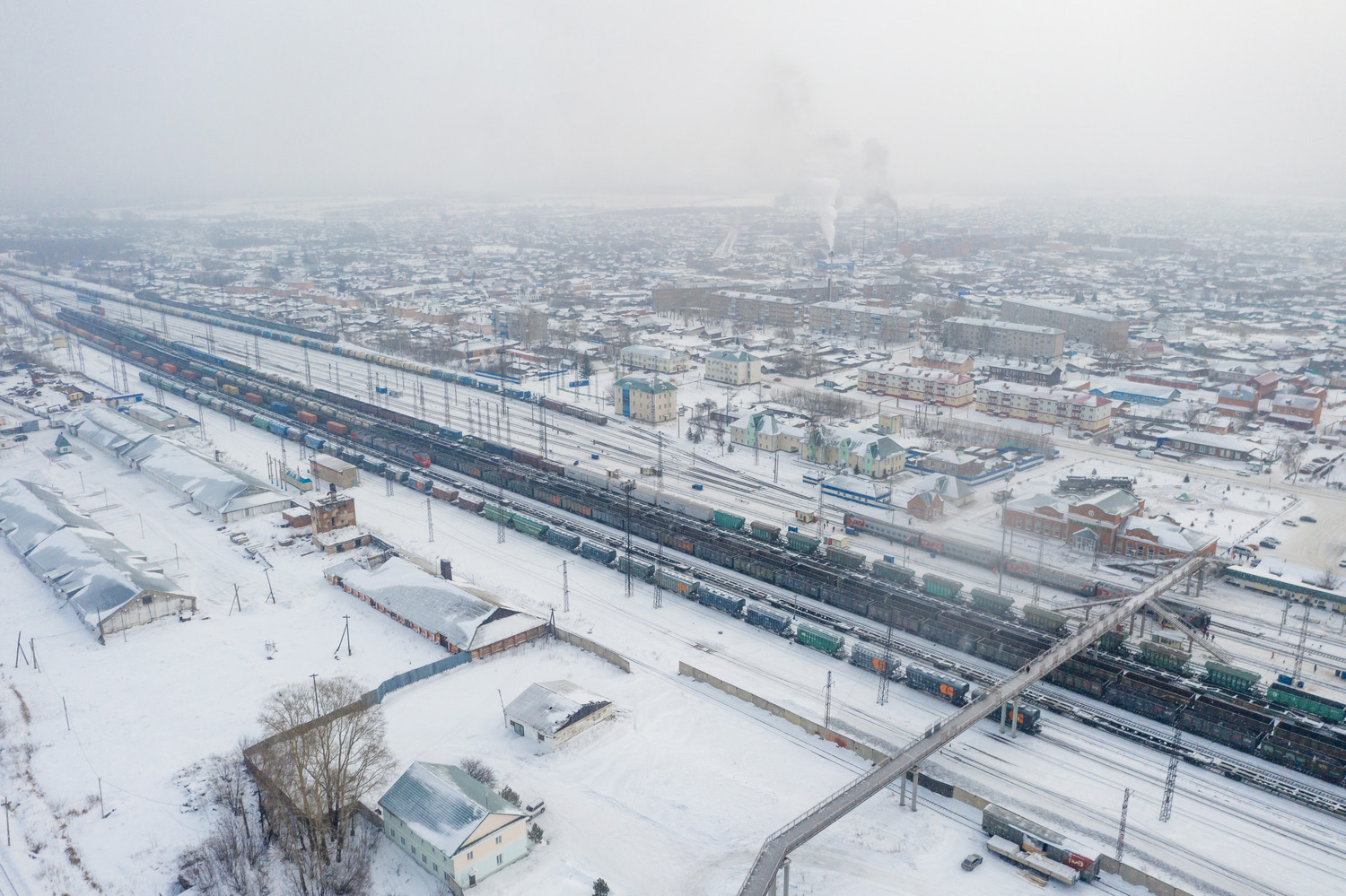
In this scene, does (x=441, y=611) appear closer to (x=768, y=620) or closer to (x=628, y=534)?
(x=628, y=534)

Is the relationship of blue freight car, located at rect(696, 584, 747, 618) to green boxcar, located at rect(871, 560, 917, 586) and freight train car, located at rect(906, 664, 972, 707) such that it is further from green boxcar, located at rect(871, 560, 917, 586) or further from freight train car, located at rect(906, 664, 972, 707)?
freight train car, located at rect(906, 664, 972, 707)

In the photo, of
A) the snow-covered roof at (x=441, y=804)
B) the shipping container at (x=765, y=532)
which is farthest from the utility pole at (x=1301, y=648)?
the snow-covered roof at (x=441, y=804)

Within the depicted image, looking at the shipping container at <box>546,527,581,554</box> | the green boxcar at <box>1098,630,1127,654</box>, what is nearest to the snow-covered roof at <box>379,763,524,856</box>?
the shipping container at <box>546,527,581,554</box>

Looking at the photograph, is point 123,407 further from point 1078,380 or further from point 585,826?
point 1078,380

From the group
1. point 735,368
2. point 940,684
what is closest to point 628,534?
point 940,684

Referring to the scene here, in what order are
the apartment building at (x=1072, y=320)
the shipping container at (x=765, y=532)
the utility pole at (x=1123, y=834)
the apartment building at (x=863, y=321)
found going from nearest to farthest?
1. the utility pole at (x=1123, y=834)
2. the shipping container at (x=765, y=532)
3. the apartment building at (x=1072, y=320)
4. the apartment building at (x=863, y=321)

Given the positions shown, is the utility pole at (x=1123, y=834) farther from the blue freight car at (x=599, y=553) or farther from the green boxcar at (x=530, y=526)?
the green boxcar at (x=530, y=526)
